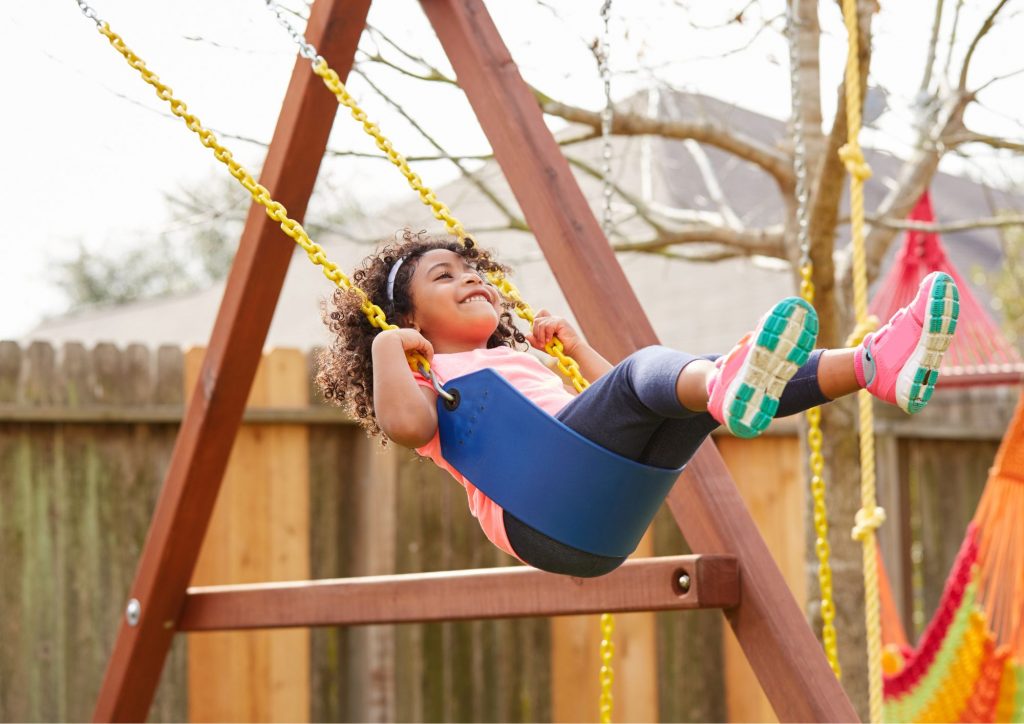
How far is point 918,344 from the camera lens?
1619 millimetres

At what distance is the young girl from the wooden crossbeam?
0.28 metres

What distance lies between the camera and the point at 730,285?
910 cm

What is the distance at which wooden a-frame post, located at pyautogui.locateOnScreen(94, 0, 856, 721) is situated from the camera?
2.19m

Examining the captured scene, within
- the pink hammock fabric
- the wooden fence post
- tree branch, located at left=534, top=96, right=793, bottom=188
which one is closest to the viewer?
tree branch, located at left=534, top=96, right=793, bottom=188

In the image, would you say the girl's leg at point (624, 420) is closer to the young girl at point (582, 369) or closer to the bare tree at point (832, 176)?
the young girl at point (582, 369)

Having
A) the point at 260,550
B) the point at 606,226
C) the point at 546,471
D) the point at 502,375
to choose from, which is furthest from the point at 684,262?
the point at 546,471

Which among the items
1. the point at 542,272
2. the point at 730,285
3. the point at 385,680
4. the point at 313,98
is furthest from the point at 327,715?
the point at 542,272

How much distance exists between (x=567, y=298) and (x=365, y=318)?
0.39 m

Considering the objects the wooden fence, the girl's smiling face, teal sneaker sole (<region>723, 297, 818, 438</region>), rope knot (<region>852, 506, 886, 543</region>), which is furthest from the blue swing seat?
the wooden fence

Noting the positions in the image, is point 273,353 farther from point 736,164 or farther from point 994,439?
point 736,164

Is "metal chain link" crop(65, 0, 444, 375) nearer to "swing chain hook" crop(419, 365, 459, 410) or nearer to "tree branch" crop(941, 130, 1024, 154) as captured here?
"swing chain hook" crop(419, 365, 459, 410)

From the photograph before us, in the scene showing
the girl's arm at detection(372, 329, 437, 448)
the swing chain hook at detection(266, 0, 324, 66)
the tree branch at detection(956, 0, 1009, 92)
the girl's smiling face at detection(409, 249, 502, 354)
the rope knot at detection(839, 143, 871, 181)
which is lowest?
the girl's arm at detection(372, 329, 437, 448)

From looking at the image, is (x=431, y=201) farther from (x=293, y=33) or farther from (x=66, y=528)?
(x=66, y=528)

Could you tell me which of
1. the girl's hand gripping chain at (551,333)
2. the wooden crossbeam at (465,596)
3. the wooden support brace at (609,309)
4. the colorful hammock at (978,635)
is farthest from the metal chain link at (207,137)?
the colorful hammock at (978,635)
